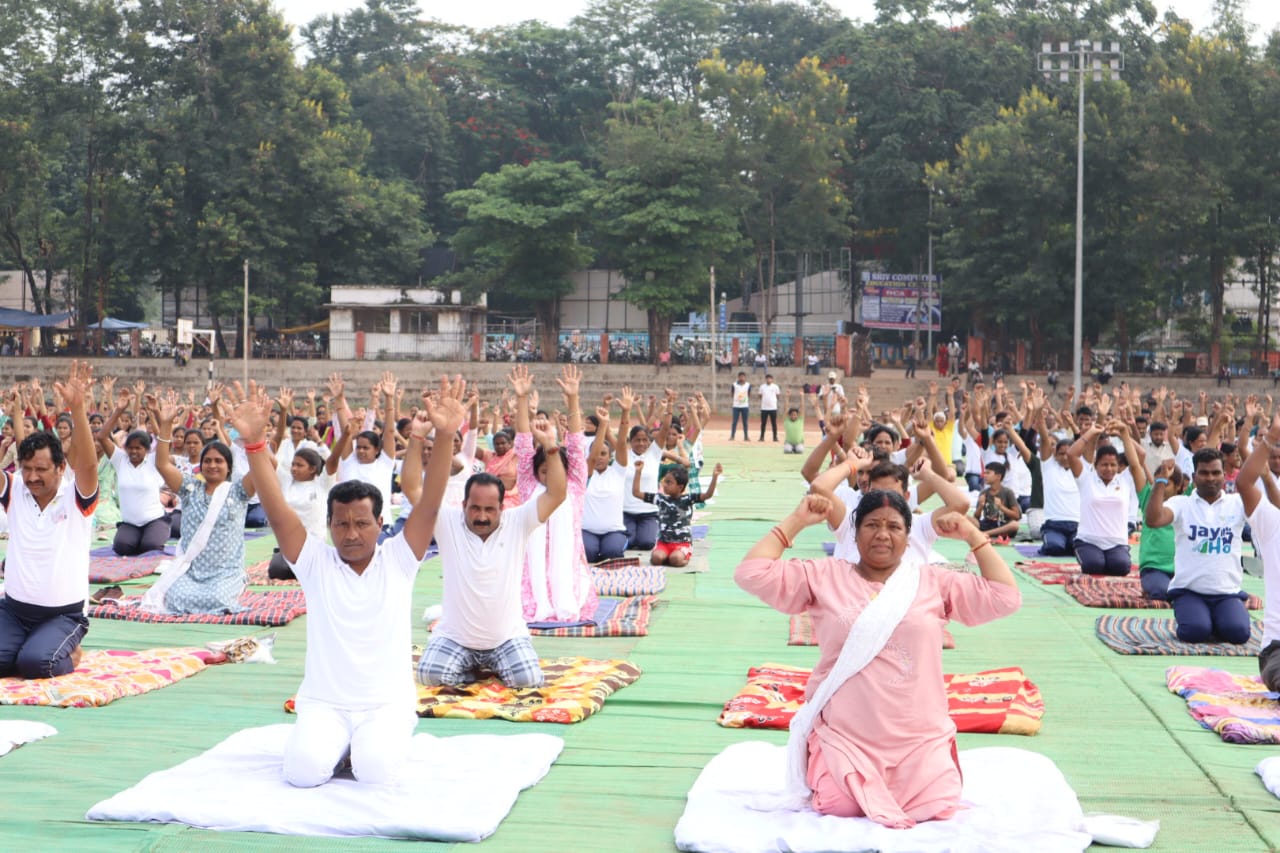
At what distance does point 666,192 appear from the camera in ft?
144

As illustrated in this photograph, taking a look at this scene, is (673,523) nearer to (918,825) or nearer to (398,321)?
(918,825)

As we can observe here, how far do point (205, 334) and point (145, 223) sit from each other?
169 inches

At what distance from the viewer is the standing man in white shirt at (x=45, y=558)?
307 inches

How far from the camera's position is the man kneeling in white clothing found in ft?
19.3

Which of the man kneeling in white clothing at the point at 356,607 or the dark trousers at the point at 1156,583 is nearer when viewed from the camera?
the man kneeling in white clothing at the point at 356,607

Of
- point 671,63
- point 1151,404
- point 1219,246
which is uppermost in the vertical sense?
point 671,63

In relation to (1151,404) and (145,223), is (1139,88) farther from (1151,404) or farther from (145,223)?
(145,223)

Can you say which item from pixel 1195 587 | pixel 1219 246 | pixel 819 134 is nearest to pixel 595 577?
pixel 1195 587

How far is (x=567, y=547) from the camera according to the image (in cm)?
993

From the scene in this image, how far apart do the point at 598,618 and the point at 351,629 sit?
4.35 meters

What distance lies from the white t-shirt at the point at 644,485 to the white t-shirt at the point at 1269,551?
698cm

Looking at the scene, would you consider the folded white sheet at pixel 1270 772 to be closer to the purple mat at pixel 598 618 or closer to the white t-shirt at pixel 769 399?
the purple mat at pixel 598 618

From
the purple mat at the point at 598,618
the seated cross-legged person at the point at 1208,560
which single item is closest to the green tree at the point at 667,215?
the purple mat at the point at 598,618

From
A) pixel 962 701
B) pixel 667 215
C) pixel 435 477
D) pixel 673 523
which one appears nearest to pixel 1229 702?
pixel 962 701
